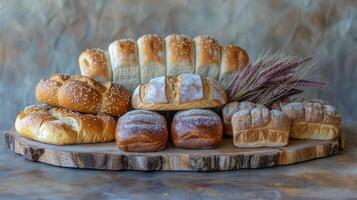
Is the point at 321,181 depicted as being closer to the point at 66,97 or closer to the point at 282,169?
the point at 282,169

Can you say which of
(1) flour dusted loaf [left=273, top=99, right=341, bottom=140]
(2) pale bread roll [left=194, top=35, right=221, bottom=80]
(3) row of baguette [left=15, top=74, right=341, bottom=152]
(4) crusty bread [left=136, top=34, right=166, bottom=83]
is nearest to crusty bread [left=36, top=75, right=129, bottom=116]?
(3) row of baguette [left=15, top=74, right=341, bottom=152]

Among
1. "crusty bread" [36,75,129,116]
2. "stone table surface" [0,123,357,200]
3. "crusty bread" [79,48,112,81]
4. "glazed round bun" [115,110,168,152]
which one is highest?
"crusty bread" [79,48,112,81]

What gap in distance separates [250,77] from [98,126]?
1.40 feet

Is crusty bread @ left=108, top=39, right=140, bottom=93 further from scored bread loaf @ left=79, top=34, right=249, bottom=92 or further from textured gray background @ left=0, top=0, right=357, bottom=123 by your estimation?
textured gray background @ left=0, top=0, right=357, bottom=123

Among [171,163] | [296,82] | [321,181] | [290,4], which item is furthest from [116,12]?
[321,181]

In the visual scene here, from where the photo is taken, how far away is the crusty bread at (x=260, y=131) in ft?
4.23

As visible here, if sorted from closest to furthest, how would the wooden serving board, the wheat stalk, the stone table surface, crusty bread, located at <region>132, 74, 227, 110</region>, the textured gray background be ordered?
the stone table surface < the wooden serving board < crusty bread, located at <region>132, 74, 227, 110</region> < the wheat stalk < the textured gray background

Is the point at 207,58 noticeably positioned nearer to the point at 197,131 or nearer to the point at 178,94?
the point at 178,94

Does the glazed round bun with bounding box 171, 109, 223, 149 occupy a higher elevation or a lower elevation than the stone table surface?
higher

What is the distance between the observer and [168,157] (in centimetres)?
122

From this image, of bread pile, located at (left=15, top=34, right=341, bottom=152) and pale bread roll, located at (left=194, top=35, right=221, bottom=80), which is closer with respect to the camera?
bread pile, located at (left=15, top=34, right=341, bottom=152)

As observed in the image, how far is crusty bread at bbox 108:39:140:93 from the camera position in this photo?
1501mm

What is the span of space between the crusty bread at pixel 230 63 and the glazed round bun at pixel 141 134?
0.35 m

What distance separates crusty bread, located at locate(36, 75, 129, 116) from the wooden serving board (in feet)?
0.41
